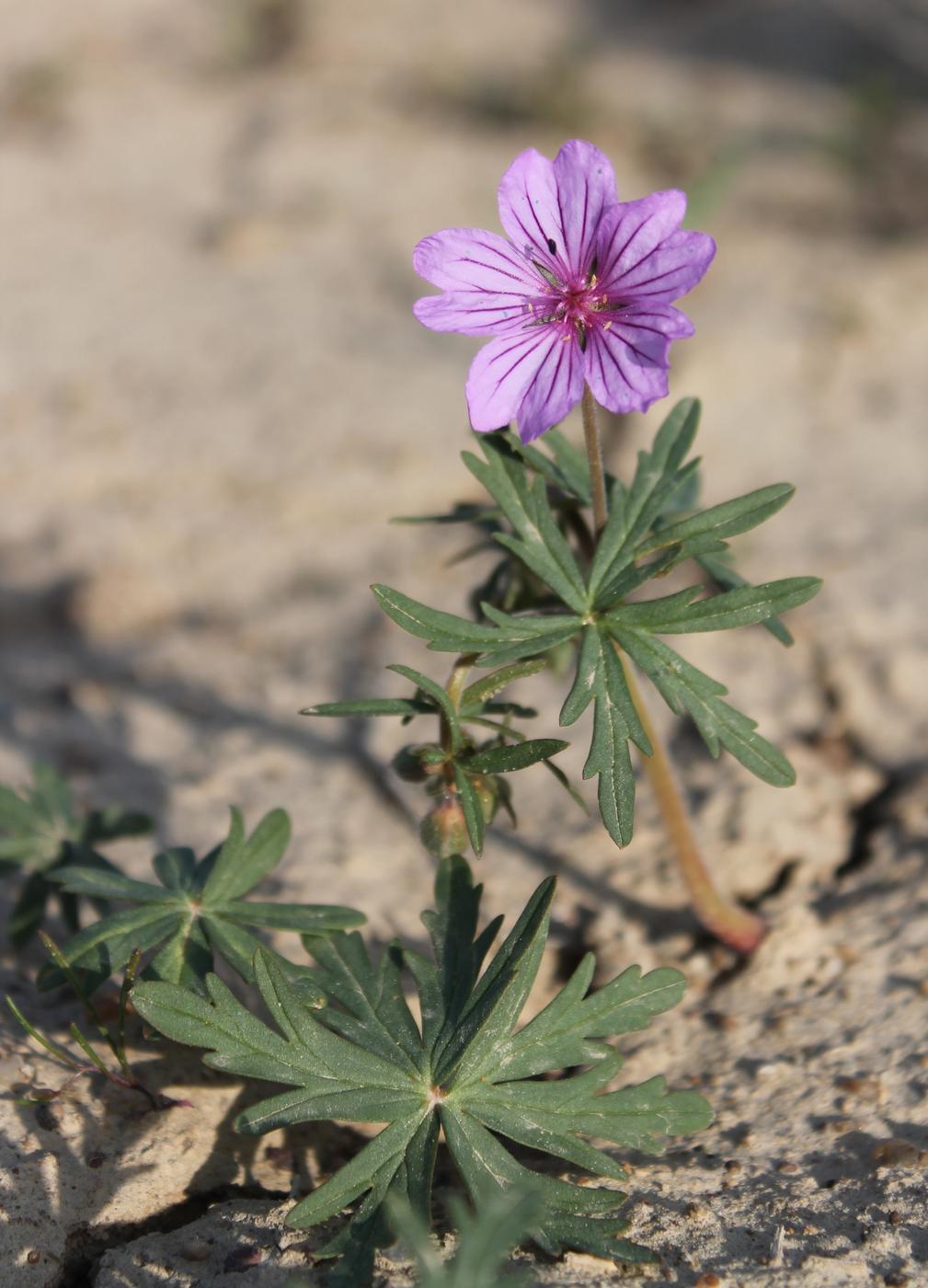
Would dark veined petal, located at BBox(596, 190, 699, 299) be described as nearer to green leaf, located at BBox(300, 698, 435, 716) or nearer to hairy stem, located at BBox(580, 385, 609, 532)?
hairy stem, located at BBox(580, 385, 609, 532)

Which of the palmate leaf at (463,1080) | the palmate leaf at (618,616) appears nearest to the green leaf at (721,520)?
the palmate leaf at (618,616)

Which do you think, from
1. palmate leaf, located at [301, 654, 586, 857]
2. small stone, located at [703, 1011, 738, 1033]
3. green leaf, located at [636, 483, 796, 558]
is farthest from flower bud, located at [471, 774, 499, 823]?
small stone, located at [703, 1011, 738, 1033]

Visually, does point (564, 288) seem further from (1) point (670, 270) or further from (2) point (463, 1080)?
(2) point (463, 1080)

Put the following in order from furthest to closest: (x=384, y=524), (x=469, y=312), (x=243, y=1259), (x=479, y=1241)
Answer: (x=384, y=524) → (x=469, y=312) → (x=243, y=1259) → (x=479, y=1241)

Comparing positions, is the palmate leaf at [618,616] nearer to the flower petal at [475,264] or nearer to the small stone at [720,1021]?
the flower petal at [475,264]

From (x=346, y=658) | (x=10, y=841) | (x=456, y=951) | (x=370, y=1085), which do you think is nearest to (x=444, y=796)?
(x=456, y=951)

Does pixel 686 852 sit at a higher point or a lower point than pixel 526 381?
lower

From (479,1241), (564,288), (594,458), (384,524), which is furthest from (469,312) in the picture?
(384,524)
